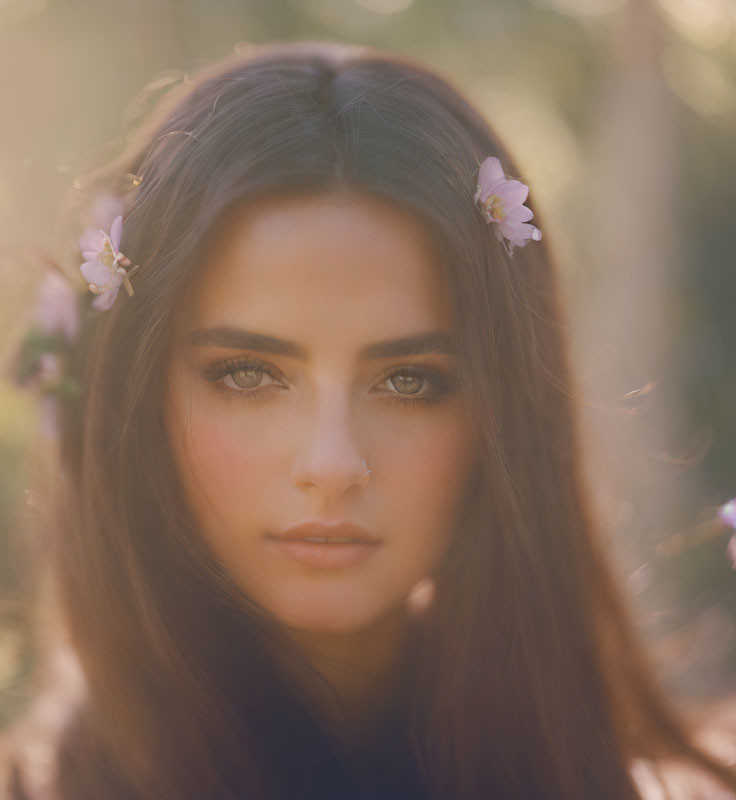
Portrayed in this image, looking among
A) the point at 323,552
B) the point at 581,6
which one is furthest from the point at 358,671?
the point at 581,6

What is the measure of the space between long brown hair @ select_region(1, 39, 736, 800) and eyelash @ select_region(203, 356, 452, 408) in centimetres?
6

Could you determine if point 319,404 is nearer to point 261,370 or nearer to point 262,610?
point 261,370

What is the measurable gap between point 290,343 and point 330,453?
0.18 meters

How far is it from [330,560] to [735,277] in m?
3.56

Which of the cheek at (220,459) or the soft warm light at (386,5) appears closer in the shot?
the cheek at (220,459)

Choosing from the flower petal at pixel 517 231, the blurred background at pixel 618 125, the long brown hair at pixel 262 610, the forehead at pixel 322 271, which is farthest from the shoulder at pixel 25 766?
the blurred background at pixel 618 125

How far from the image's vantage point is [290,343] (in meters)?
1.42

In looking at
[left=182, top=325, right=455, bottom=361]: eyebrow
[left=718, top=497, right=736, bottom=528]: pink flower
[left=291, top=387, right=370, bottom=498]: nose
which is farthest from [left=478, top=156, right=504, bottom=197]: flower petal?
[left=718, top=497, right=736, bottom=528]: pink flower

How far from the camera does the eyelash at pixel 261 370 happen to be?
1477mm

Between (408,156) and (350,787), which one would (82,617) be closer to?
(350,787)

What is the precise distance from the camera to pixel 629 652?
1923mm

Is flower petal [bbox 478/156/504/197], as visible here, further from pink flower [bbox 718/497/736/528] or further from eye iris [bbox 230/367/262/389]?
pink flower [bbox 718/497/736/528]

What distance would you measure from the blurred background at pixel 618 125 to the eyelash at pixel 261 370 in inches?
97.7

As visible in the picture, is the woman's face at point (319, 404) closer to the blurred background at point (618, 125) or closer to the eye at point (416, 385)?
the eye at point (416, 385)
